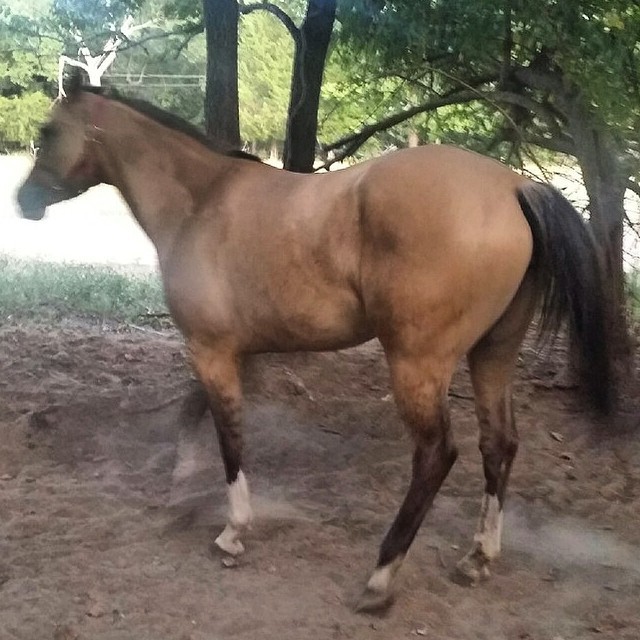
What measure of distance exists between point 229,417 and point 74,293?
2572 mm

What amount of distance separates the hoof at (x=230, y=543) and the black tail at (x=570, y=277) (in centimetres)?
119

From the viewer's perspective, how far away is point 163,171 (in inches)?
96.8

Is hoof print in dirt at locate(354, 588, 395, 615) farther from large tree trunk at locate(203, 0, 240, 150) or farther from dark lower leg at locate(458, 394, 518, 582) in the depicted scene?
large tree trunk at locate(203, 0, 240, 150)

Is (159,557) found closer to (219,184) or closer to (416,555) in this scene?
(416,555)

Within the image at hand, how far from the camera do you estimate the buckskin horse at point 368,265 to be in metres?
1.94

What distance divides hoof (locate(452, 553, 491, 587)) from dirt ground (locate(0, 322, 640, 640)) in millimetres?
28

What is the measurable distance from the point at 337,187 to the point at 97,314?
114 inches

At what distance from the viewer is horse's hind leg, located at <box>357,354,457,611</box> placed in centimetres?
201

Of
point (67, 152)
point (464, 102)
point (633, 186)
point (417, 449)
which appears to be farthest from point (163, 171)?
point (633, 186)

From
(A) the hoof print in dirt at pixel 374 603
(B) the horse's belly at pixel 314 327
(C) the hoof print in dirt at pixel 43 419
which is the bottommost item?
(A) the hoof print in dirt at pixel 374 603

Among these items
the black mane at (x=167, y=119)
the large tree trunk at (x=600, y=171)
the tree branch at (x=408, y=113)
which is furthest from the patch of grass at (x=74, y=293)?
the large tree trunk at (x=600, y=171)

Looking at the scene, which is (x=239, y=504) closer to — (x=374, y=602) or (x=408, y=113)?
(x=374, y=602)

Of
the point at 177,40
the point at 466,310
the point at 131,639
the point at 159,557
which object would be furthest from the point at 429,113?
the point at 131,639

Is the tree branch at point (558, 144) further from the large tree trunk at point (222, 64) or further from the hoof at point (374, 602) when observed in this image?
the hoof at point (374, 602)
